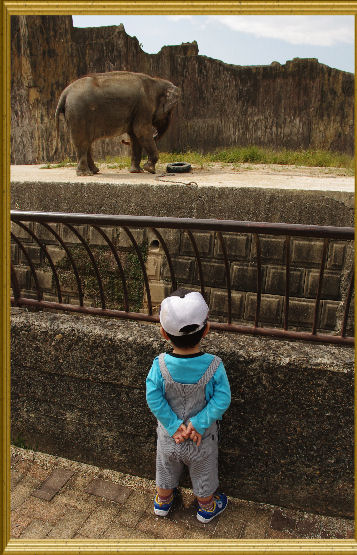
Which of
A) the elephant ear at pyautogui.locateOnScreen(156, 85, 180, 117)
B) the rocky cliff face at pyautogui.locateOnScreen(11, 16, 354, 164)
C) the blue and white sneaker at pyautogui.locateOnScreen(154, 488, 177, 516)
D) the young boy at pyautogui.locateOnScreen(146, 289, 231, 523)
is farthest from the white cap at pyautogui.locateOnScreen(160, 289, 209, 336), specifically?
the rocky cliff face at pyautogui.locateOnScreen(11, 16, 354, 164)

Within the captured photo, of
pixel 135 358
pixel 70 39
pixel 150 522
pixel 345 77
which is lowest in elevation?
pixel 150 522

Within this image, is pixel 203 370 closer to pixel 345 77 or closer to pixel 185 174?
Result: pixel 185 174

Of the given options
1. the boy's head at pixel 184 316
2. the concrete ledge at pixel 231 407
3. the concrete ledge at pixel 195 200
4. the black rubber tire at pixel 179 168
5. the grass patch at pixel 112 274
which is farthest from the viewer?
the black rubber tire at pixel 179 168

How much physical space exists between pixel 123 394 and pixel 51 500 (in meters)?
0.70

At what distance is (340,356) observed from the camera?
2.17 meters

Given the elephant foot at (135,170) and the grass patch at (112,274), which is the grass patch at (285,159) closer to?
the elephant foot at (135,170)

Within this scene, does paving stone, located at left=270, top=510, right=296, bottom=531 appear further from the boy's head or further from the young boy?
the boy's head

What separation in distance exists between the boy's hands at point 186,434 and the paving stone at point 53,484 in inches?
37.1

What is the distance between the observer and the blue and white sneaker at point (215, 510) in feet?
7.37

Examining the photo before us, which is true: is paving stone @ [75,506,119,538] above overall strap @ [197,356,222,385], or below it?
below

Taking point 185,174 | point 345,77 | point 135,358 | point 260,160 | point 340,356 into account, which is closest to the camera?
point 340,356

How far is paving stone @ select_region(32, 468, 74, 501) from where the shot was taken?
2.44 meters

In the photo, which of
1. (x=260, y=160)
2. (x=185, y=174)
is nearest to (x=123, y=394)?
(x=185, y=174)

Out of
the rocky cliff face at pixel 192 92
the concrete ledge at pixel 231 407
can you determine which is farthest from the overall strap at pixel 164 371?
the rocky cliff face at pixel 192 92
